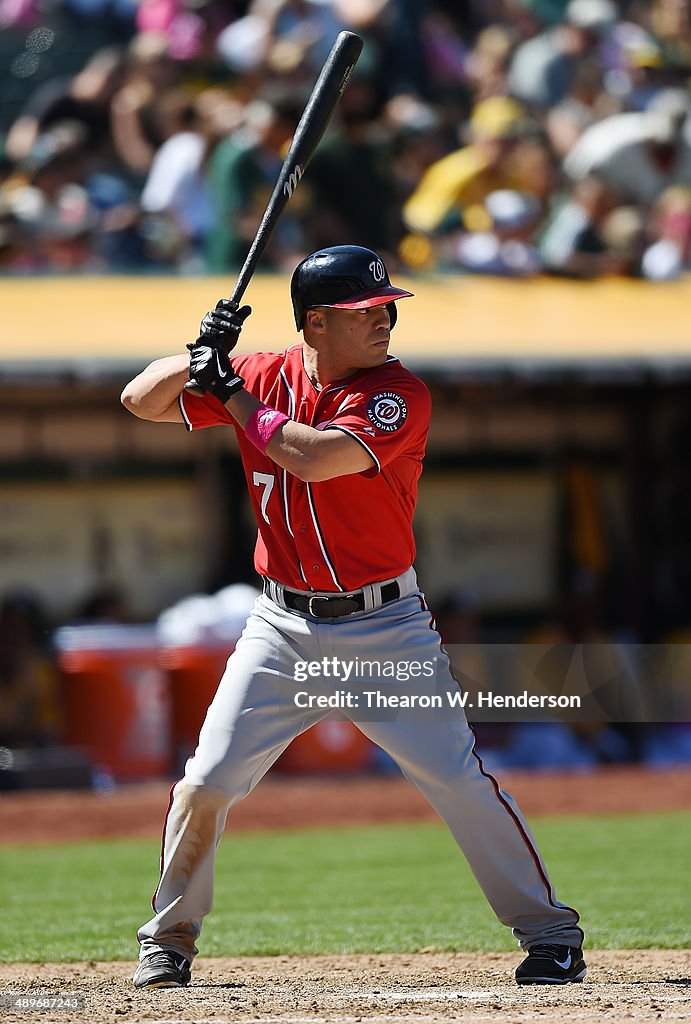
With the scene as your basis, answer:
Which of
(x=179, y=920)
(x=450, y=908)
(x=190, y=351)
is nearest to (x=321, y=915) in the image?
(x=450, y=908)

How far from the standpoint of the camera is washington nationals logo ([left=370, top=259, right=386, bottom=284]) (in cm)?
419

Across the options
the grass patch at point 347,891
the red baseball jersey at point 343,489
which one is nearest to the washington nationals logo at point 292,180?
the red baseball jersey at point 343,489

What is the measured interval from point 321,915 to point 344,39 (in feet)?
9.68

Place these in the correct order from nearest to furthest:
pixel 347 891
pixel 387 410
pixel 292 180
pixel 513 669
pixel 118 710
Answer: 1. pixel 387 410
2. pixel 292 180
3. pixel 347 891
4. pixel 118 710
5. pixel 513 669

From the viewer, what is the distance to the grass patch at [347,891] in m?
5.04

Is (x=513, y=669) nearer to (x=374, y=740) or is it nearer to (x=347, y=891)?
(x=347, y=891)

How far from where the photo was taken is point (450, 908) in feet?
18.8

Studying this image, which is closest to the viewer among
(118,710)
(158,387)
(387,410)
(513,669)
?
(387,410)

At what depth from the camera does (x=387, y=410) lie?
4.06 metres

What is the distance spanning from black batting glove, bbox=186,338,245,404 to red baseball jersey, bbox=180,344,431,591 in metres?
0.19

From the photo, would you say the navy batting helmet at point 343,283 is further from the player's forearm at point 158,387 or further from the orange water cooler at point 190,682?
the orange water cooler at point 190,682

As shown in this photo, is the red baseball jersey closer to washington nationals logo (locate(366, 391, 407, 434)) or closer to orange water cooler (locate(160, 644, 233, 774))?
washington nationals logo (locate(366, 391, 407, 434))

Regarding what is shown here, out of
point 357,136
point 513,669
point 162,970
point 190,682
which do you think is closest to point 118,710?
point 190,682

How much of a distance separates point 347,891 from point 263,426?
280 centimetres
